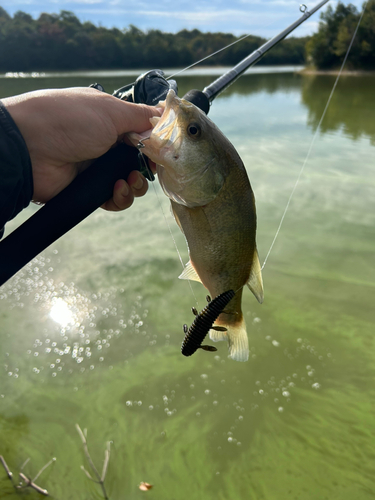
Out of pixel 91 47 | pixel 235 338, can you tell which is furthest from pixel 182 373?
pixel 91 47

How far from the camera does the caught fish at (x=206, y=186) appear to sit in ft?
4.43

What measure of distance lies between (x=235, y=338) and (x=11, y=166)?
1109mm

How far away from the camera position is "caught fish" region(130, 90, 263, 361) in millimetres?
1350

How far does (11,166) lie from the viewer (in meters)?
1.47

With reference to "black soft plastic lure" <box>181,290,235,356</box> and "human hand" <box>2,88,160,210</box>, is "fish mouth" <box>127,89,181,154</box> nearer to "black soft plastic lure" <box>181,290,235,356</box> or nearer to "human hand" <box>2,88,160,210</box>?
"human hand" <box>2,88,160,210</box>

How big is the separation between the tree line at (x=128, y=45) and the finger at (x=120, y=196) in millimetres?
37383

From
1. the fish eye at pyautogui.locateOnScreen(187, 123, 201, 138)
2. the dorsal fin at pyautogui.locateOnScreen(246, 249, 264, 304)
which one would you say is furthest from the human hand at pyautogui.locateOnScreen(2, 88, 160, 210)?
the dorsal fin at pyautogui.locateOnScreen(246, 249, 264, 304)

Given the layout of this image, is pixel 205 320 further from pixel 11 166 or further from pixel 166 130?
pixel 11 166

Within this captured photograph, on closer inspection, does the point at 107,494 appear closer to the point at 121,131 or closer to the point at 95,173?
the point at 95,173

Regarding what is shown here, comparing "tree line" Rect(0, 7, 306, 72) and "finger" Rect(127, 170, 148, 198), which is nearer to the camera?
"finger" Rect(127, 170, 148, 198)

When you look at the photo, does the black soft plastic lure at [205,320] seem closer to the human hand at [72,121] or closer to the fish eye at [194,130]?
the fish eye at [194,130]

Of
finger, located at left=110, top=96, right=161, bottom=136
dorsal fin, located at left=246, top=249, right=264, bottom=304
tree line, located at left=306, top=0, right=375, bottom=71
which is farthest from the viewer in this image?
tree line, located at left=306, top=0, right=375, bottom=71

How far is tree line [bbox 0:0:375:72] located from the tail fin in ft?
125

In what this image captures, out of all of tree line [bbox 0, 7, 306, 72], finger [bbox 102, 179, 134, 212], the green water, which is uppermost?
tree line [bbox 0, 7, 306, 72]
